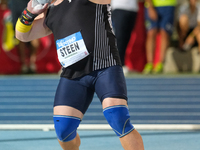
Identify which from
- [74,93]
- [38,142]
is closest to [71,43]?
[74,93]

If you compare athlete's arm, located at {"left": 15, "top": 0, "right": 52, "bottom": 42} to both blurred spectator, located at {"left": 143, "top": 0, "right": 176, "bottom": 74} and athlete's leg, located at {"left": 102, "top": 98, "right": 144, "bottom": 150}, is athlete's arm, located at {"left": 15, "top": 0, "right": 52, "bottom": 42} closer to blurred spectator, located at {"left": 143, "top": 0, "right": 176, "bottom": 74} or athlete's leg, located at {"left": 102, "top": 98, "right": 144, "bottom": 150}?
athlete's leg, located at {"left": 102, "top": 98, "right": 144, "bottom": 150}

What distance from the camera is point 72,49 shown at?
3.19 metres

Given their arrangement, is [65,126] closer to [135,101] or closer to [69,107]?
[69,107]

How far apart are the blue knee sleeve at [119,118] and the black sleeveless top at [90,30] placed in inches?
14.3

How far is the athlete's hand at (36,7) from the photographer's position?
312 centimetres

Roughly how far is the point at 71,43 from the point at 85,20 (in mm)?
213

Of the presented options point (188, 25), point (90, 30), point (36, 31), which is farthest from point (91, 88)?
point (188, 25)

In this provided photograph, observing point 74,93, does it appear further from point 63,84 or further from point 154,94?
point 154,94

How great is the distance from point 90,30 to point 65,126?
777mm

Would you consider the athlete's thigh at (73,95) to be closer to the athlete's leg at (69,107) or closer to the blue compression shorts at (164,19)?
the athlete's leg at (69,107)

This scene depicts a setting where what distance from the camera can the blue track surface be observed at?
5828 millimetres

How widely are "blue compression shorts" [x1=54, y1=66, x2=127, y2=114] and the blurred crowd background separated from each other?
7.41m

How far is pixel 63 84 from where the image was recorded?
10.7ft

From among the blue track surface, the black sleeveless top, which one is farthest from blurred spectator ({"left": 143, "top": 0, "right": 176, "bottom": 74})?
the black sleeveless top
